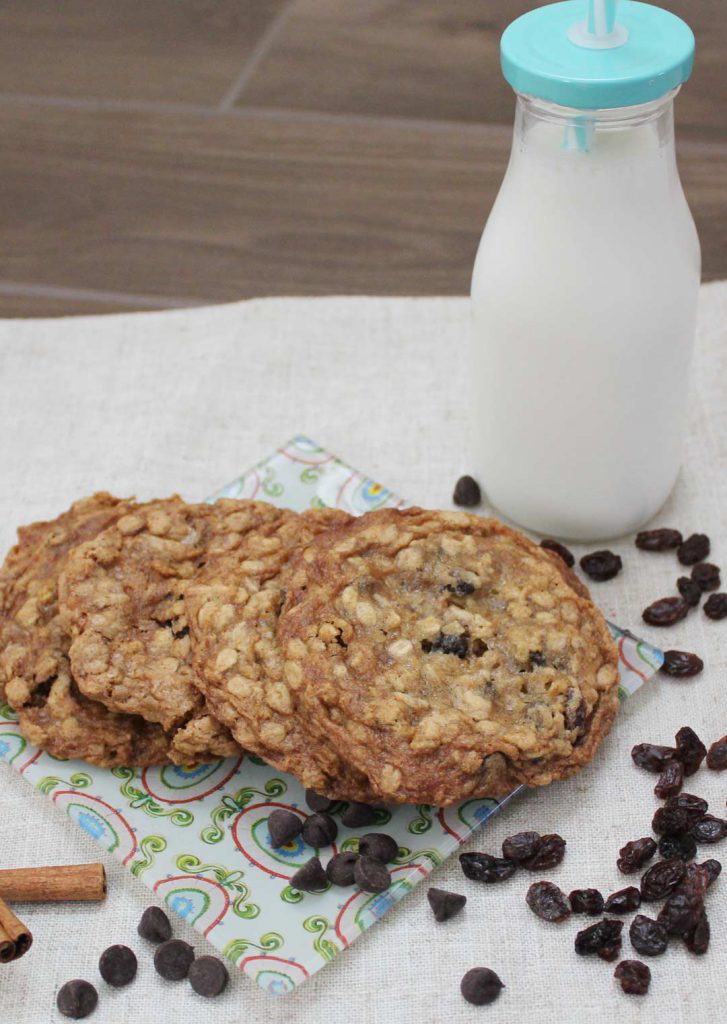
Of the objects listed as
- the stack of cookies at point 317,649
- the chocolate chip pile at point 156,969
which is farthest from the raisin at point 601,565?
the chocolate chip pile at point 156,969

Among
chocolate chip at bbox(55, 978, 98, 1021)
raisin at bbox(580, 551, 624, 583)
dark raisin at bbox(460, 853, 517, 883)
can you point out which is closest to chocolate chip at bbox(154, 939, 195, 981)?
chocolate chip at bbox(55, 978, 98, 1021)

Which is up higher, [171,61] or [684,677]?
[171,61]

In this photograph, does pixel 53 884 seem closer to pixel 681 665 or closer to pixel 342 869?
pixel 342 869

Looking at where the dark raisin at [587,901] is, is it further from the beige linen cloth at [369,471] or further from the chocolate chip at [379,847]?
the chocolate chip at [379,847]

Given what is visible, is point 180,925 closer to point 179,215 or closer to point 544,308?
point 544,308

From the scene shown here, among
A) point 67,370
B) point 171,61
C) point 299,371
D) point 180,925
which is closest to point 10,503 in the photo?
point 67,370
